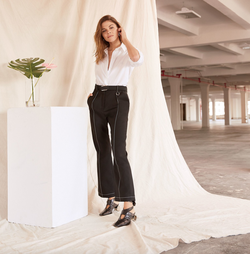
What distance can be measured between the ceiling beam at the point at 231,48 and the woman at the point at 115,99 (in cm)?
848

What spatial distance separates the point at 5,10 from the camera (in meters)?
2.94

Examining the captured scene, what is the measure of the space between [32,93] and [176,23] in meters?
6.24

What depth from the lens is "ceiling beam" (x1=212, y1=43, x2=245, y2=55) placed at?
1055 cm

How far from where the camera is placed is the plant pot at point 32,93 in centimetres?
266

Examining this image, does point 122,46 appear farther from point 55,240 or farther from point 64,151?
point 55,240

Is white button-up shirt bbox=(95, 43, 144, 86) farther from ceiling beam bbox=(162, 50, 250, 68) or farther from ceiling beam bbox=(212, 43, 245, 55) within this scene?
ceiling beam bbox=(162, 50, 250, 68)

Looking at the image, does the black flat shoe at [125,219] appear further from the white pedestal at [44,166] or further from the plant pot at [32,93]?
the plant pot at [32,93]

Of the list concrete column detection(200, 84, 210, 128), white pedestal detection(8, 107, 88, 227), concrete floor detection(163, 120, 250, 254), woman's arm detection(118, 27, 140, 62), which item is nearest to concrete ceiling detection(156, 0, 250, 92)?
concrete floor detection(163, 120, 250, 254)

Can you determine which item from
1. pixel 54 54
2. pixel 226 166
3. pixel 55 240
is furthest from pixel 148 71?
pixel 226 166

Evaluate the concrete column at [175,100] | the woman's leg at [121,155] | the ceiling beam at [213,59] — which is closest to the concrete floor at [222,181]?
the woman's leg at [121,155]

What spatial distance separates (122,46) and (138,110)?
101 centimetres

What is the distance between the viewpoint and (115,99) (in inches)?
96.3

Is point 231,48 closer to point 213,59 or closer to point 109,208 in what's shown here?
point 213,59

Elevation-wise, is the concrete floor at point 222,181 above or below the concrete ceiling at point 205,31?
below
